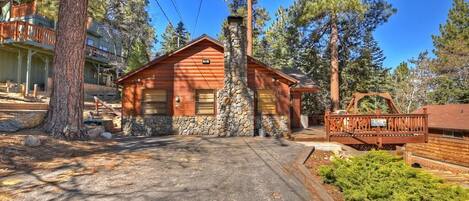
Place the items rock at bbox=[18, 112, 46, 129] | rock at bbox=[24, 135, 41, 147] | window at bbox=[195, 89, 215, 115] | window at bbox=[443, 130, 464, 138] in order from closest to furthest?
rock at bbox=[24, 135, 41, 147], rock at bbox=[18, 112, 46, 129], window at bbox=[195, 89, 215, 115], window at bbox=[443, 130, 464, 138]

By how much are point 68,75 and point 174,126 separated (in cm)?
559

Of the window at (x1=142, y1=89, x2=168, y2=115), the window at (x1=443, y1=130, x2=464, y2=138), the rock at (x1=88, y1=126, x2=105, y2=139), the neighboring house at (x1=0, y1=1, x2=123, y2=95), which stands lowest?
the window at (x1=443, y1=130, x2=464, y2=138)

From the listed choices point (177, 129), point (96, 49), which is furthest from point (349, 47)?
point (96, 49)

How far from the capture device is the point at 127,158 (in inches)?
265

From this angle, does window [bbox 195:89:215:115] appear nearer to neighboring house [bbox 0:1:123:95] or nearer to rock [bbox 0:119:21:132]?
rock [bbox 0:119:21:132]

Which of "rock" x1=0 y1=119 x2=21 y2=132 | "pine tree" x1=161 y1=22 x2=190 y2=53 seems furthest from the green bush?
"pine tree" x1=161 y1=22 x2=190 y2=53

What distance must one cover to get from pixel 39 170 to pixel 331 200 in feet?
Answer: 16.3

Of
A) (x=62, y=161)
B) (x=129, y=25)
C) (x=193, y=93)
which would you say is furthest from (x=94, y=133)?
(x=129, y=25)

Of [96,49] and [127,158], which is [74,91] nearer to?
[127,158]

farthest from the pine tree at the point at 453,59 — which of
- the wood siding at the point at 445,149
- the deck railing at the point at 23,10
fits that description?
the deck railing at the point at 23,10

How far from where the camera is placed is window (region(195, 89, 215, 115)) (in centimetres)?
1344

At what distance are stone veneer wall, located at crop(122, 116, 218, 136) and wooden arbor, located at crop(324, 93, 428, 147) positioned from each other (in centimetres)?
497

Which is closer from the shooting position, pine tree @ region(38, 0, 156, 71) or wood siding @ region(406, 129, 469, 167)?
wood siding @ region(406, 129, 469, 167)

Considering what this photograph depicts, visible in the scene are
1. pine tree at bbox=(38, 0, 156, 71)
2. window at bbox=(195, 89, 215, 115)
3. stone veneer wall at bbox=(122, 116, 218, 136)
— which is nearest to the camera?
stone veneer wall at bbox=(122, 116, 218, 136)
